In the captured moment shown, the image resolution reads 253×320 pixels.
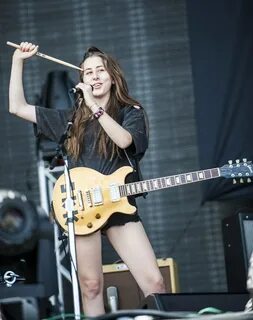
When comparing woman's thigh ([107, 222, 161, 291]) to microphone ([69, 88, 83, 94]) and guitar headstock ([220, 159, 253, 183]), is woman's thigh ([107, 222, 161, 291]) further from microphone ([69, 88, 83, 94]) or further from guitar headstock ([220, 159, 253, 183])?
guitar headstock ([220, 159, 253, 183])

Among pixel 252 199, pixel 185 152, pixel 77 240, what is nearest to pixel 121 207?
pixel 77 240

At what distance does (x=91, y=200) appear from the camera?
4047 millimetres

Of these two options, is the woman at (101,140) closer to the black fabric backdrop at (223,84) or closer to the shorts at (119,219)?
the shorts at (119,219)

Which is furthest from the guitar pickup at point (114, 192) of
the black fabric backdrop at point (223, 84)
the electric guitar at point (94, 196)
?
the black fabric backdrop at point (223, 84)

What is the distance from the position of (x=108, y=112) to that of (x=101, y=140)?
16 centimetres

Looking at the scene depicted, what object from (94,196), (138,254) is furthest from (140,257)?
(94,196)

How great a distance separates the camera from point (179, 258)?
5918 millimetres

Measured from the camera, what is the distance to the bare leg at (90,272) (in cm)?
391

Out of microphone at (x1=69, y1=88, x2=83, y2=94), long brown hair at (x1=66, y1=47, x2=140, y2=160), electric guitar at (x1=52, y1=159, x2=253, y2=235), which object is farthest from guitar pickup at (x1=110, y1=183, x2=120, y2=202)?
microphone at (x1=69, y1=88, x2=83, y2=94)

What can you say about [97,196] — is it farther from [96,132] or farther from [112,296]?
[112,296]

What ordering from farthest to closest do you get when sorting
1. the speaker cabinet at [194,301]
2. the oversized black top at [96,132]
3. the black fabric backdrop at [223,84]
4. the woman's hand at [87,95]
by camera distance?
1. the black fabric backdrop at [223,84]
2. the oversized black top at [96,132]
3. the woman's hand at [87,95]
4. the speaker cabinet at [194,301]

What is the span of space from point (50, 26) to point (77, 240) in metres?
2.62

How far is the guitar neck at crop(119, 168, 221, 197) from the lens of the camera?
4027 millimetres

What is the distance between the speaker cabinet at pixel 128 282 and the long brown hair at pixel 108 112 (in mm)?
976
